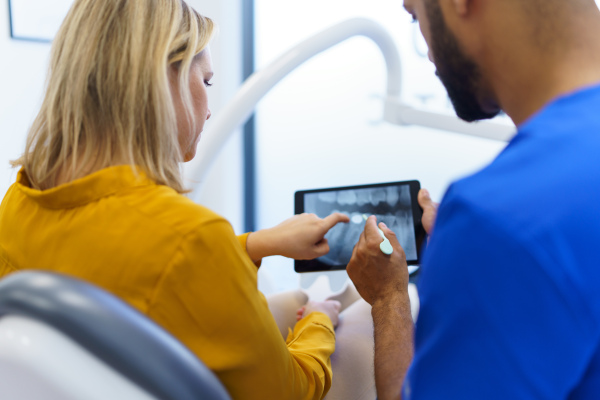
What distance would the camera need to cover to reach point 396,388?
31.0 inches

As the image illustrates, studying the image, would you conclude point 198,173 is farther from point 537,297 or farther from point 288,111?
point 288,111

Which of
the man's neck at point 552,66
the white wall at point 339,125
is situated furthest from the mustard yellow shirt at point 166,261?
the white wall at point 339,125

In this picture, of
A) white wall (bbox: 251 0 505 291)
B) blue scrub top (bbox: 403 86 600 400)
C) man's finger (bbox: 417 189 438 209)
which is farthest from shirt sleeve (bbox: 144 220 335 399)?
white wall (bbox: 251 0 505 291)

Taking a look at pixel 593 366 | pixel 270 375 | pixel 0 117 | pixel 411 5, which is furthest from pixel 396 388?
pixel 0 117

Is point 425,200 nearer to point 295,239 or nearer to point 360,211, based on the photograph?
point 360,211

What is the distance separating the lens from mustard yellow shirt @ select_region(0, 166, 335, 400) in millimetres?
654

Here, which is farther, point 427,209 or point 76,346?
point 427,209

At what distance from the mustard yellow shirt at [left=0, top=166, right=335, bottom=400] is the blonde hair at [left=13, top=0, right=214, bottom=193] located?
0.05 metres

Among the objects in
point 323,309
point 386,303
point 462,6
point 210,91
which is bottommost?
point 323,309

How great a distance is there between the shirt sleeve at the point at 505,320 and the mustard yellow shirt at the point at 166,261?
27 centimetres

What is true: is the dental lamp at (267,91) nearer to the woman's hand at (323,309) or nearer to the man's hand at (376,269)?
the woman's hand at (323,309)

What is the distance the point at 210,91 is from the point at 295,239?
2030mm

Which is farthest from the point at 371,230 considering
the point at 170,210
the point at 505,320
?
the point at 505,320

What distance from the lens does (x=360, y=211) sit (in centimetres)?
117
